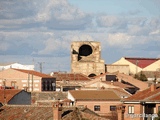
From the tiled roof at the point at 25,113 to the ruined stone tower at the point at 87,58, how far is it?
70836mm

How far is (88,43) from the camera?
134750 mm

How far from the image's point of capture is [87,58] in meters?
136

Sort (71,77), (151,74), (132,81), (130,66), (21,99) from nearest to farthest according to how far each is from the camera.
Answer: (21,99), (132,81), (71,77), (151,74), (130,66)

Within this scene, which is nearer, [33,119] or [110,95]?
[33,119]

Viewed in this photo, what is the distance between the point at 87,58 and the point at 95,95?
4807 cm

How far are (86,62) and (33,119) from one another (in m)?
76.1

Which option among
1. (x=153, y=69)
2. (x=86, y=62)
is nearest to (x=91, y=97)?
(x=86, y=62)

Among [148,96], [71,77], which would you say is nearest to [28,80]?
[71,77]

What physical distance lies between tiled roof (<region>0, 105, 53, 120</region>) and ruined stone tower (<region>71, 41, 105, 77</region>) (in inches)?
2789

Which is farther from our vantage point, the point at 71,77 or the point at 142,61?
the point at 142,61

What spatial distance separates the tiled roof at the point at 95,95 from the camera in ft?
286

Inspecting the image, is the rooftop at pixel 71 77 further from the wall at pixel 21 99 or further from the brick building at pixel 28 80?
the wall at pixel 21 99

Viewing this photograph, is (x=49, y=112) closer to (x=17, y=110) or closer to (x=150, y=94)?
(x=17, y=110)

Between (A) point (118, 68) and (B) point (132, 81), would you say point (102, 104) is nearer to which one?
(B) point (132, 81)
